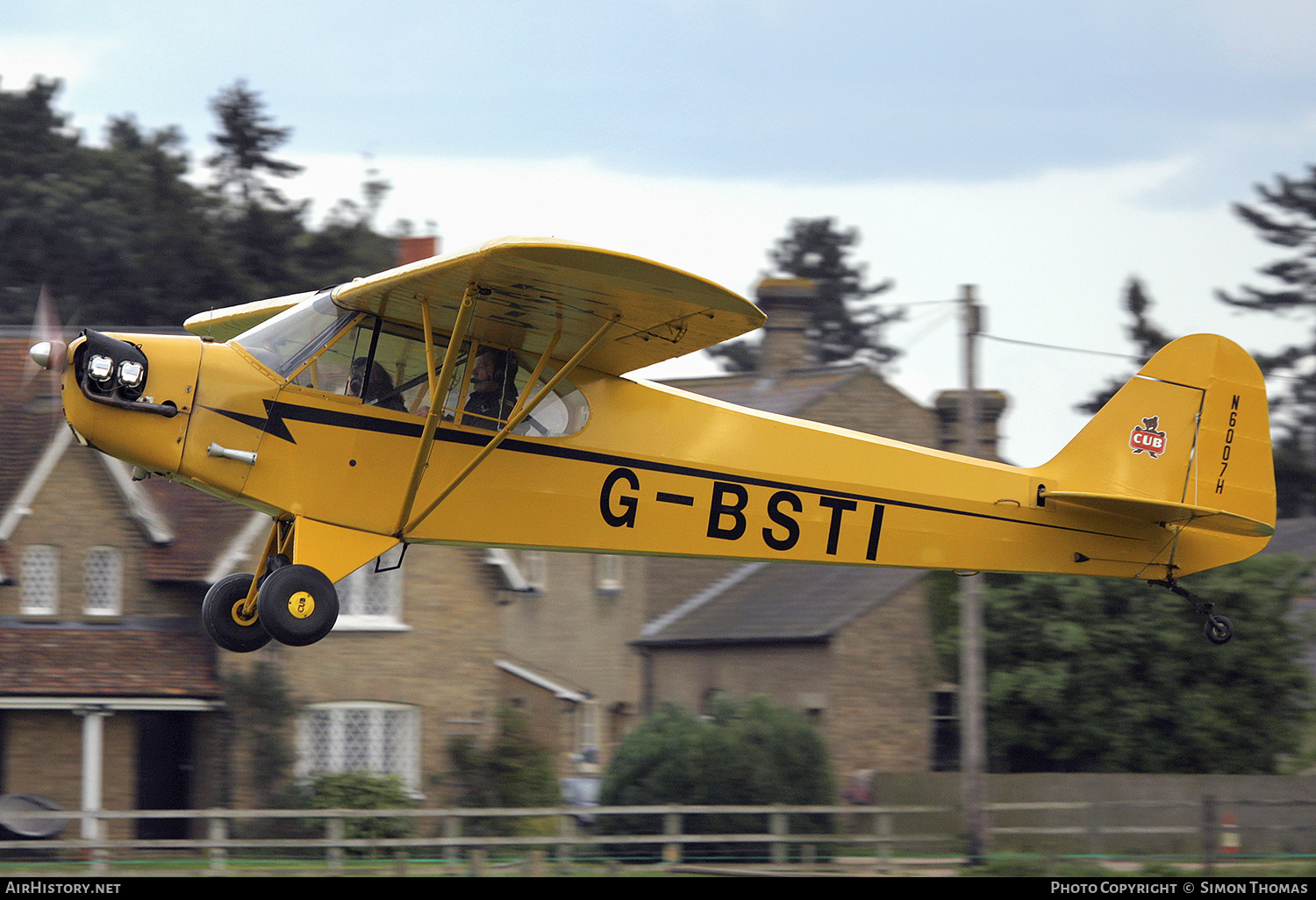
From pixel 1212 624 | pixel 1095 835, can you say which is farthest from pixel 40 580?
pixel 1212 624

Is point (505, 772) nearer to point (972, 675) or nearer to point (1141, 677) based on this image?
point (972, 675)

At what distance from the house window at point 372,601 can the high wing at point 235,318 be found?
1205 cm

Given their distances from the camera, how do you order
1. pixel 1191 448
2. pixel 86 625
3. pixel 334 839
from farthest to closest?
pixel 86 625
pixel 334 839
pixel 1191 448

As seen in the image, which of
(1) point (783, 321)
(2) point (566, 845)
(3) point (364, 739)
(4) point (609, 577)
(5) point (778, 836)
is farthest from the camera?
(1) point (783, 321)

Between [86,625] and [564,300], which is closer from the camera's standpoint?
[564,300]

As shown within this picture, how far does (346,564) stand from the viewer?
9.77 metres

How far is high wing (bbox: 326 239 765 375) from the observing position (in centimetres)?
873

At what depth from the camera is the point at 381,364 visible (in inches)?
391

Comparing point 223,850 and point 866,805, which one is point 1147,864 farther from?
point 223,850

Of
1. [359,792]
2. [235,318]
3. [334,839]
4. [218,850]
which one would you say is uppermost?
[235,318]

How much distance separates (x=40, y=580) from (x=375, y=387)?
47.4ft

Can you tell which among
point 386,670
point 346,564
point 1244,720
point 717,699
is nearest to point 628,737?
point 717,699

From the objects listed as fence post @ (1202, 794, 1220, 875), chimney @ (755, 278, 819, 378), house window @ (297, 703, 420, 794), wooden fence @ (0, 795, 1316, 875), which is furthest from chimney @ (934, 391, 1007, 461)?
house window @ (297, 703, 420, 794)

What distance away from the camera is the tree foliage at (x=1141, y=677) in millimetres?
24938
